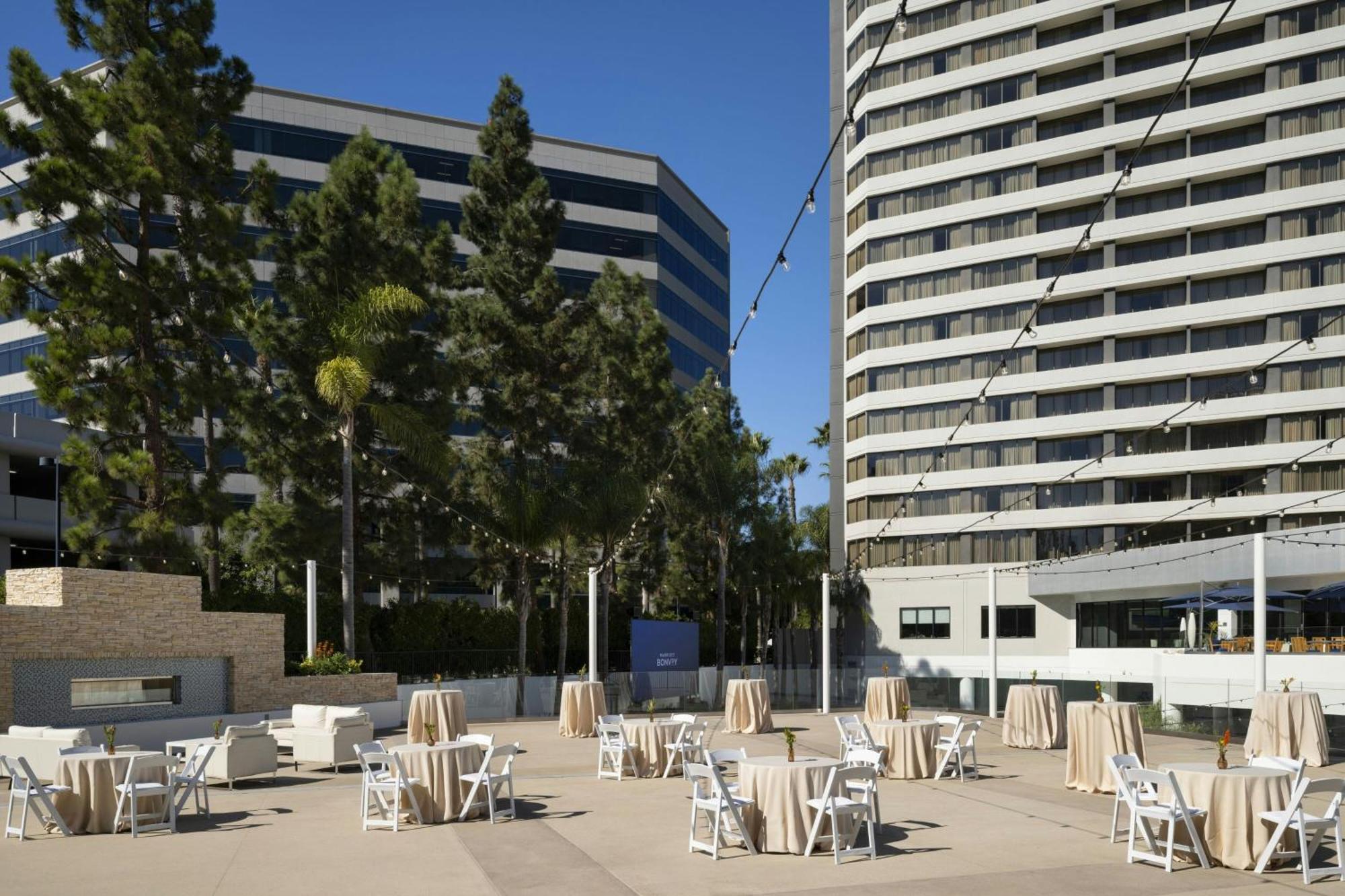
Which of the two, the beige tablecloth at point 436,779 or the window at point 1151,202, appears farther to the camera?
the window at point 1151,202

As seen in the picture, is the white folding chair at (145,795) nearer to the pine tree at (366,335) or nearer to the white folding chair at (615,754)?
the white folding chair at (615,754)

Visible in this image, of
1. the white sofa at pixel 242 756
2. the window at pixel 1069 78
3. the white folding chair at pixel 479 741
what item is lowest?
the white sofa at pixel 242 756

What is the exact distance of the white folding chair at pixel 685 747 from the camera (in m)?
17.1

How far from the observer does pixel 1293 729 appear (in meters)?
19.1

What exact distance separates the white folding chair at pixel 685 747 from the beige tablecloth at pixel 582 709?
263 inches

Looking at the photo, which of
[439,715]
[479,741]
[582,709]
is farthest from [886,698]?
[479,741]

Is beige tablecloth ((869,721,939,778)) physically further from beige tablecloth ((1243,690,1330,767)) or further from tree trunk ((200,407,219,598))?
tree trunk ((200,407,219,598))

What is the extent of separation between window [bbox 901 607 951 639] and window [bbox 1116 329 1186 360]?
13.0 m

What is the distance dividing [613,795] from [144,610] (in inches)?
392

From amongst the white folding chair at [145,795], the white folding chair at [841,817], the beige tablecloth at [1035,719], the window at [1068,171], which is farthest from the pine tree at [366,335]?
the window at [1068,171]

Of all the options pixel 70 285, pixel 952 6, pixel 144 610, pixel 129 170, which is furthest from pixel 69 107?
pixel 952 6

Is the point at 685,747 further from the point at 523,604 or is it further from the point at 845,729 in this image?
the point at 523,604

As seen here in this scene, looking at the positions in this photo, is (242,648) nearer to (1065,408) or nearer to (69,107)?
(69,107)

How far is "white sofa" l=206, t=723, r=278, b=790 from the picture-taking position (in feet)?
54.3
